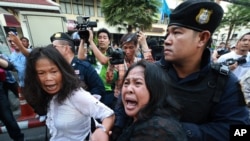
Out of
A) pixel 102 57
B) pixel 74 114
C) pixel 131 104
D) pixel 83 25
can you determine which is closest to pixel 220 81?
pixel 131 104

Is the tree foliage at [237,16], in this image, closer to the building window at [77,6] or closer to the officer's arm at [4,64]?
the building window at [77,6]

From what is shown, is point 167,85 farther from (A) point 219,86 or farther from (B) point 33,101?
(B) point 33,101

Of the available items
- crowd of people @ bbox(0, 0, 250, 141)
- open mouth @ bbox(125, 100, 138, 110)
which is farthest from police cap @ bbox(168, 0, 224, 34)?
open mouth @ bbox(125, 100, 138, 110)

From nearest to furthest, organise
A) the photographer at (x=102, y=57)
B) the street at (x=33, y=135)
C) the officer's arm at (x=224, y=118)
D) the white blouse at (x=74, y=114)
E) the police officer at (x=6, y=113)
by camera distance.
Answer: the officer's arm at (x=224, y=118) → the white blouse at (x=74, y=114) → the photographer at (x=102, y=57) → the police officer at (x=6, y=113) → the street at (x=33, y=135)

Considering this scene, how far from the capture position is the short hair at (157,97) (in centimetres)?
110

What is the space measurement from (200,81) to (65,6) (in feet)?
60.6

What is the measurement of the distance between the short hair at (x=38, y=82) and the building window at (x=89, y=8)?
1831cm

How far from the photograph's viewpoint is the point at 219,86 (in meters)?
1.13

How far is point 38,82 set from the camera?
1.76 metres

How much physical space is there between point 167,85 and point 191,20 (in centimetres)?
41

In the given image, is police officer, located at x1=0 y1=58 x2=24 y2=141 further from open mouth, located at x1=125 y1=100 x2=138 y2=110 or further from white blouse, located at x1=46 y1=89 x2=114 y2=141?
open mouth, located at x1=125 y1=100 x2=138 y2=110

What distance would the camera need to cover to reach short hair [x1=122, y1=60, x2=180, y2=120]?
1.10m

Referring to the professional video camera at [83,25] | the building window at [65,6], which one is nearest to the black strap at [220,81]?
the professional video camera at [83,25]

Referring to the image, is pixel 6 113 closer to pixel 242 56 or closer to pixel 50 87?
pixel 50 87
